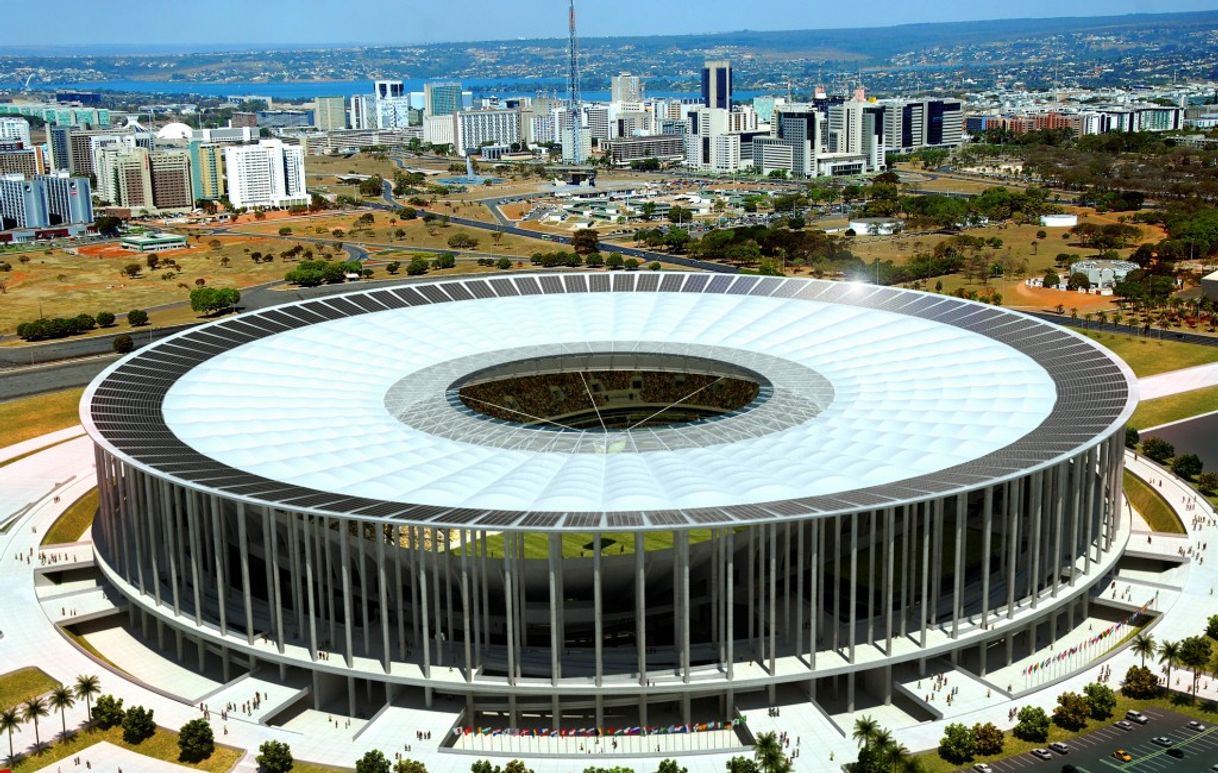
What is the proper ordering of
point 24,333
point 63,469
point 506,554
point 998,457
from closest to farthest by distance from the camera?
point 506,554 < point 998,457 < point 63,469 < point 24,333

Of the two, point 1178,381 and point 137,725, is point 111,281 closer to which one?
point 137,725

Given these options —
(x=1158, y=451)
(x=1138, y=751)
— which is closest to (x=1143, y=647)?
(x=1138, y=751)

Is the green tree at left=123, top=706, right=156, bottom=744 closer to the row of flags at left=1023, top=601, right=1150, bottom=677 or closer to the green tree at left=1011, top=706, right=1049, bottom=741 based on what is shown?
the green tree at left=1011, top=706, right=1049, bottom=741

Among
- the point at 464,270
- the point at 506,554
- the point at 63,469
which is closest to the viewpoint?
the point at 506,554

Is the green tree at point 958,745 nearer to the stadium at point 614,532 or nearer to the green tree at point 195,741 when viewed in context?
the stadium at point 614,532

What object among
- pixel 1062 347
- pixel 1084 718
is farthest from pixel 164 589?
pixel 1062 347

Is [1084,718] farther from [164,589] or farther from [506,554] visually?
[164,589]
